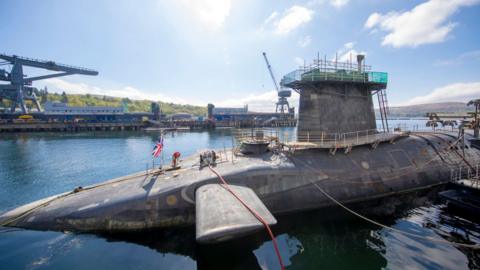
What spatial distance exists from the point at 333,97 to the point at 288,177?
328 inches

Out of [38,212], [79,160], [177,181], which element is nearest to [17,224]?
[38,212]

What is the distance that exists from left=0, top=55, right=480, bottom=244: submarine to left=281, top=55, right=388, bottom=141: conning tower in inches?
3.2

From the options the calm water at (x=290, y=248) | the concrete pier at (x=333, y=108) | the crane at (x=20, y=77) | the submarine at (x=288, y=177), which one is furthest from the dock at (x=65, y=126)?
the concrete pier at (x=333, y=108)

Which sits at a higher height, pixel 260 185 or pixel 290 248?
pixel 260 185

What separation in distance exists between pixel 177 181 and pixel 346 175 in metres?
11.3

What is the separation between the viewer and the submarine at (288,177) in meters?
11.4

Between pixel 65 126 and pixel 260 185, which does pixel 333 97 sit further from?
pixel 65 126

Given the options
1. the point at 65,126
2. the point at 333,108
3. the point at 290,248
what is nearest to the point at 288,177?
the point at 290,248

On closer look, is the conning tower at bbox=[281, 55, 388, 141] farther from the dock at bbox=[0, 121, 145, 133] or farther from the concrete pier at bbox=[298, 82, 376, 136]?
the dock at bbox=[0, 121, 145, 133]

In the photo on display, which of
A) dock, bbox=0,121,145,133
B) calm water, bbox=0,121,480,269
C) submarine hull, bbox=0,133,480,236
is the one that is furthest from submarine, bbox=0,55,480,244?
dock, bbox=0,121,145,133

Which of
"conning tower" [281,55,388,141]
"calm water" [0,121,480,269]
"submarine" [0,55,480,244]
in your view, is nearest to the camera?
"calm water" [0,121,480,269]

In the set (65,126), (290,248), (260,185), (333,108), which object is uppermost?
(333,108)

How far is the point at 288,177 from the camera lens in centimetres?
1401

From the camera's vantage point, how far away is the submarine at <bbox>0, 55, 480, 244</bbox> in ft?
37.5
